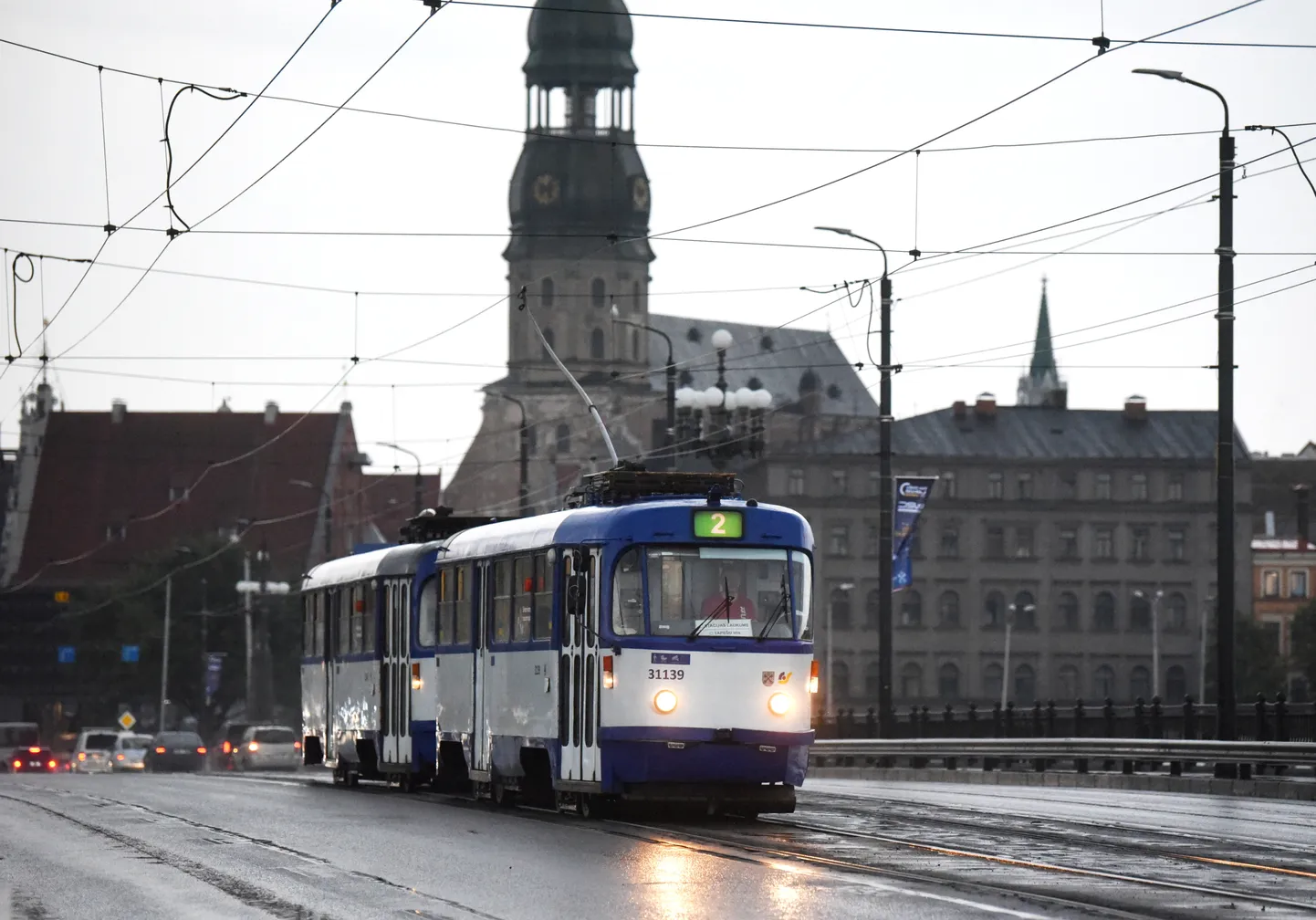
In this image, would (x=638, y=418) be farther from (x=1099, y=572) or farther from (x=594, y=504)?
(x=594, y=504)

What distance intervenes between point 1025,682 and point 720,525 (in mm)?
105573

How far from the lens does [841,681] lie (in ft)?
397

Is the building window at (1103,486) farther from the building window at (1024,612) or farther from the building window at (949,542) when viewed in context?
the building window at (949,542)

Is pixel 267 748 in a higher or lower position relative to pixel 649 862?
lower

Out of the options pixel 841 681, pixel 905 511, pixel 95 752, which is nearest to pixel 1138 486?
pixel 841 681

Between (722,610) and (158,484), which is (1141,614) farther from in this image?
(722,610)

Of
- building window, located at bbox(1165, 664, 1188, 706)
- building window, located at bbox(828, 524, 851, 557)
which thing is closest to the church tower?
building window, located at bbox(828, 524, 851, 557)

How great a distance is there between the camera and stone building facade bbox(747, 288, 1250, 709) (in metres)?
124

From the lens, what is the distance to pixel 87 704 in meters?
107

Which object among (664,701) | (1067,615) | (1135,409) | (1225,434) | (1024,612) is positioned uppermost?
(1135,409)

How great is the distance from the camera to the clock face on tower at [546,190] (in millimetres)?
142250

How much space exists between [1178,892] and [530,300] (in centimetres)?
14159

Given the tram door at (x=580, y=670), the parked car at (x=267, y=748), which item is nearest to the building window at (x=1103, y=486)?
the parked car at (x=267, y=748)

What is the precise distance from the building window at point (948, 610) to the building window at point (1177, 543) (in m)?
11.6
